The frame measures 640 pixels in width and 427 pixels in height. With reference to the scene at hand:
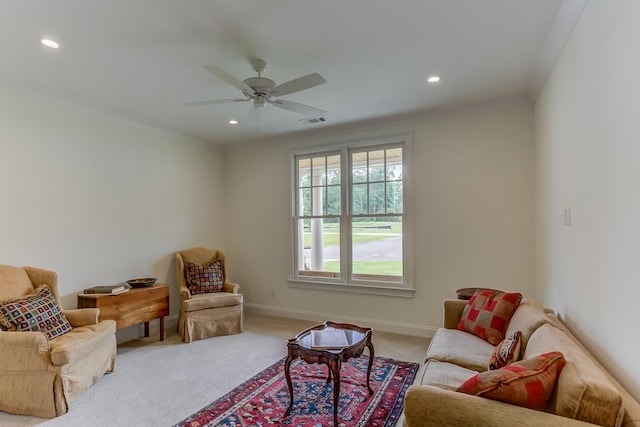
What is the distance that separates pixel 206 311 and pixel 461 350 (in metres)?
3.03

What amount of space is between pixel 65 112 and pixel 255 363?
11.2 feet

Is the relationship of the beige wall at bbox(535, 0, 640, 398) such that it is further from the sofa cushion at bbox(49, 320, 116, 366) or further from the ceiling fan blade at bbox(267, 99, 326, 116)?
the sofa cushion at bbox(49, 320, 116, 366)

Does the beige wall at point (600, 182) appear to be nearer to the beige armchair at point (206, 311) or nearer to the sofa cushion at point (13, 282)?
the beige armchair at point (206, 311)

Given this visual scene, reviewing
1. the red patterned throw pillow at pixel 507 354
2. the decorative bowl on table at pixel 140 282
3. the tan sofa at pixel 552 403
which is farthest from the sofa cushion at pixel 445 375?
the decorative bowl on table at pixel 140 282

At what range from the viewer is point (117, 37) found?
2457 millimetres

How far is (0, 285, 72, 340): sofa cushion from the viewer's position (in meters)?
2.69

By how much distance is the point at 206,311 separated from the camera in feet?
13.9

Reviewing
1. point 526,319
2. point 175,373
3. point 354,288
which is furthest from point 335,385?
point 354,288

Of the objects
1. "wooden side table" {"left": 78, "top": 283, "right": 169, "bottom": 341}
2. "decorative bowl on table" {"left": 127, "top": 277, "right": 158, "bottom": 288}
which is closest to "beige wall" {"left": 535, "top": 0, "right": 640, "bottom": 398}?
"wooden side table" {"left": 78, "top": 283, "right": 169, "bottom": 341}

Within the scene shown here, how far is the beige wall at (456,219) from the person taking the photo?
150 inches

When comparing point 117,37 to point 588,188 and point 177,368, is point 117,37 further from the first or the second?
point 588,188

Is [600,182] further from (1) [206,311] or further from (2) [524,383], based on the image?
(1) [206,311]

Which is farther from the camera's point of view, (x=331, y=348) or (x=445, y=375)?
(x=331, y=348)

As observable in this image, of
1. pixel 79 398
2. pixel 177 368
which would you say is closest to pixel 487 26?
pixel 177 368
